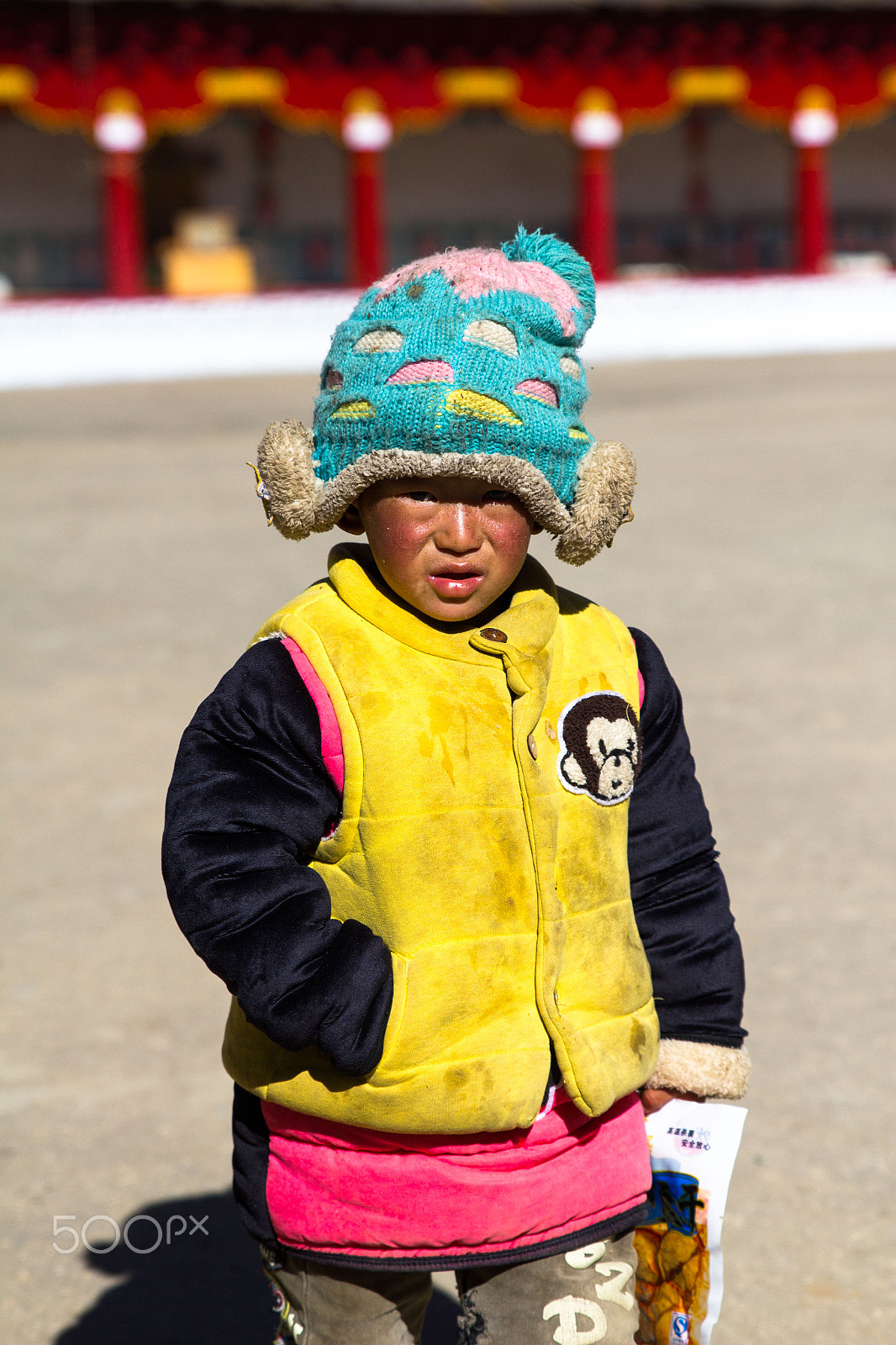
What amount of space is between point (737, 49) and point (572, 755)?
1865 centimetres

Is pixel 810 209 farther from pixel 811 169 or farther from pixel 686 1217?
pixel 686 1217

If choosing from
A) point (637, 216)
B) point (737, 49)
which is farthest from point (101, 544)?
point (637, 216)

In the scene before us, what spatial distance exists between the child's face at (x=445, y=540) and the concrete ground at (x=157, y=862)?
1232mm

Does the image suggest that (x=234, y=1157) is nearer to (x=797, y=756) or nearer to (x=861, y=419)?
(x=797, y=756)

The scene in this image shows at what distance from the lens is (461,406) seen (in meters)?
1.39

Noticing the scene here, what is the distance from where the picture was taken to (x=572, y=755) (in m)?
1.45

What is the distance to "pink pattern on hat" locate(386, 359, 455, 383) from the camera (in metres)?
1.40

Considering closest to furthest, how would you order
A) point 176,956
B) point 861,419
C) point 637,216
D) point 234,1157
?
1. point 234,1157
2. point 176,956
3. point 861,419
4. point 637,216

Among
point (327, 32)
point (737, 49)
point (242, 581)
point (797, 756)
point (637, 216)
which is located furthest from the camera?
point (637, 216)

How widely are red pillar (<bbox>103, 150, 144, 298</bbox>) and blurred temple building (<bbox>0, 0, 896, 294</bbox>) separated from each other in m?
0.03

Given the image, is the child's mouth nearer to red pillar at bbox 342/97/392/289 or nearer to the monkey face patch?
the monkey face patch

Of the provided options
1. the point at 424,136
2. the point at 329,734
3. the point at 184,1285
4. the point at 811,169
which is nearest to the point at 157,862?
the point at 184,1285

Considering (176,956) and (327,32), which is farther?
(327,32)

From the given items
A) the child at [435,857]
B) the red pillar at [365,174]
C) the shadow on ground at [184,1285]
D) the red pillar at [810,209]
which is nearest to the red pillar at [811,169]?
the red pillar at [810,209]
